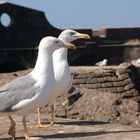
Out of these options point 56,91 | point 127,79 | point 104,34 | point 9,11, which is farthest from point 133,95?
point 104,34

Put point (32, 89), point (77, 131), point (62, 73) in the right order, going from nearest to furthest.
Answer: point (32, 89) < point (77, 131) < point (62, 73)

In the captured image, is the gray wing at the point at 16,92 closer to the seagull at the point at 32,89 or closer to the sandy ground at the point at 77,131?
the seagull at the point at 32,89

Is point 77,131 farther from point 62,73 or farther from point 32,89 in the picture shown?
Answer: point 32,89

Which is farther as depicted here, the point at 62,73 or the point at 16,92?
the point at 62,73

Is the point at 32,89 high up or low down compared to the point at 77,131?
up

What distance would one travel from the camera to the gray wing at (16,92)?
5641 millimetres

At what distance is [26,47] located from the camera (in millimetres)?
30781

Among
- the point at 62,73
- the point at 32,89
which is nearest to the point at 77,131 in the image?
the point at 62,73

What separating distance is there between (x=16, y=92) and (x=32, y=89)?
0.58 ft

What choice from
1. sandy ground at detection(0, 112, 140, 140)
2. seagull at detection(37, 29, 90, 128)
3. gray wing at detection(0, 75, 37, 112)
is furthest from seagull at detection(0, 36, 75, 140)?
seagull at detection(37, 29, 90, 128)

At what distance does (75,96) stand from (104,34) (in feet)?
81.5

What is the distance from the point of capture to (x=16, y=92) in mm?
5719

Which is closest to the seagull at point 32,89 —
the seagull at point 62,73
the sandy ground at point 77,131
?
the sandy ground at point 77,131

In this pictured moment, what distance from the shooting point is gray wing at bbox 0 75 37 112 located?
5.64 m
